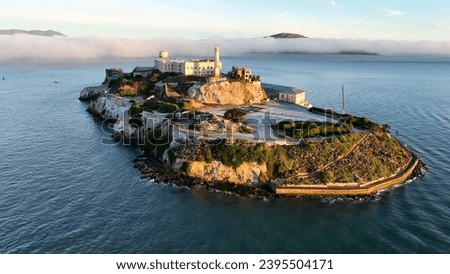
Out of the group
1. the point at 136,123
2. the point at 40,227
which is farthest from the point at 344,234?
the point at 136,123

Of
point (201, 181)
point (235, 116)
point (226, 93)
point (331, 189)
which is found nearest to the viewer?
point (331, 189)

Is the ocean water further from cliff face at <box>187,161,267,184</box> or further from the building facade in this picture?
the building facade

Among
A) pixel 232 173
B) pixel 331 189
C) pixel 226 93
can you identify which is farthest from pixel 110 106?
pixel 331 189

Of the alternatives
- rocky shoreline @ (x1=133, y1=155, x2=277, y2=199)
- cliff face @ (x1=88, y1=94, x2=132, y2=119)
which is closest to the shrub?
rocky shoreline @ (x1=133, y1=155, x2=277, y2=199)
